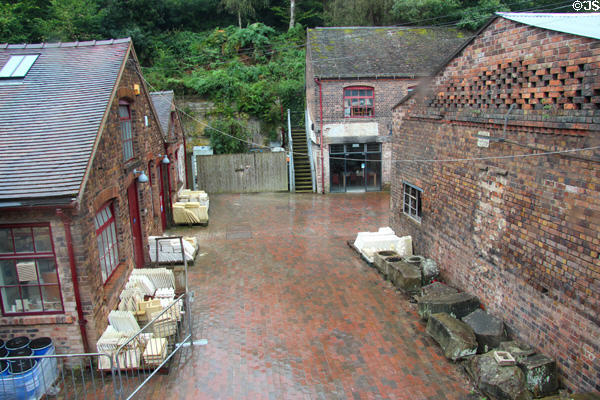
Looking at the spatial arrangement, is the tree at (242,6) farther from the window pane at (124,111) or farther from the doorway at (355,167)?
the window pane at (124,111)

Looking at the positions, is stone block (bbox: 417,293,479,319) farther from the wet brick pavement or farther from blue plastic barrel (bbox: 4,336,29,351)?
blue plastic barrel (bbox: 4,336,29,351)

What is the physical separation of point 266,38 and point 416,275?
2731 centimetres

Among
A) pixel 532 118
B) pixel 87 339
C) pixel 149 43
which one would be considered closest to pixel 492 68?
pixel 532 118

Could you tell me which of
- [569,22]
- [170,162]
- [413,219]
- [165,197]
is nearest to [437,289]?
[413,219]

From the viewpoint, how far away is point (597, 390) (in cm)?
600

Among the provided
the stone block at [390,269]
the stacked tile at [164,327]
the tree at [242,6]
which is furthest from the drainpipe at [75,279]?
the tree at [242,6]

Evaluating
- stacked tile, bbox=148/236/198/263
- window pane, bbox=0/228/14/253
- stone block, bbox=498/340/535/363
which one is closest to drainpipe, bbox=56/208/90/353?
window pane, bbox=0/228/14/253

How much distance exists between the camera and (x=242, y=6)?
3431 centimetres

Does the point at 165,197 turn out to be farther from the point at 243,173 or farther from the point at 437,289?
the point at 437,289

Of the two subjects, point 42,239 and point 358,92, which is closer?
point 42,239

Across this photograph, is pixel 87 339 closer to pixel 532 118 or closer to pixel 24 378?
pixel 24 378

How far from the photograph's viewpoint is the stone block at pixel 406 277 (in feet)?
33.8

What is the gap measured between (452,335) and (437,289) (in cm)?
210

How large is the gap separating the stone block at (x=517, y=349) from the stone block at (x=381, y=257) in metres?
4.24
